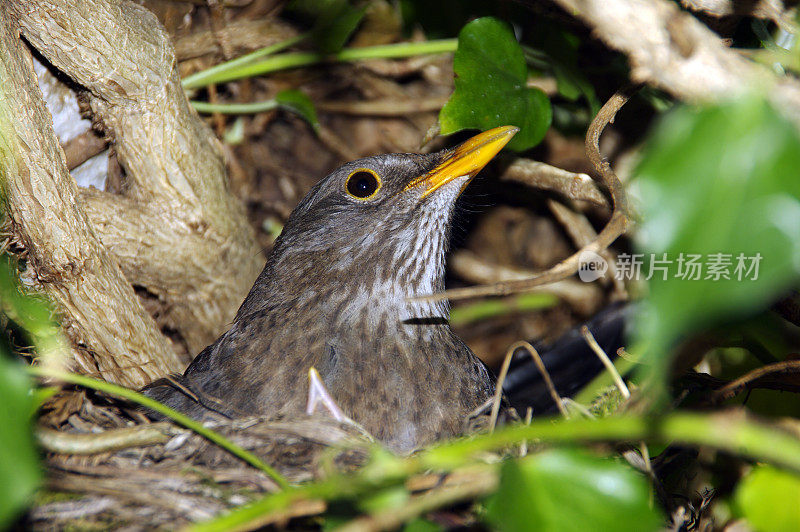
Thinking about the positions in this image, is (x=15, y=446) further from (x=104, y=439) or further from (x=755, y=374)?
(x=755, y=374)

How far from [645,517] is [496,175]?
81.9 inches

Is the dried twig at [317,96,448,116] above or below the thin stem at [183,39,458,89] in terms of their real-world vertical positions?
below

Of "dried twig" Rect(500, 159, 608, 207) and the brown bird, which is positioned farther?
"dried twig" Rect(500, 159, 608, 207)

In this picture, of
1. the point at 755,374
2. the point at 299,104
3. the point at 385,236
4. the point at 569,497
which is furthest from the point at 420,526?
the point at 299,104

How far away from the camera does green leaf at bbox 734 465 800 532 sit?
1.20m

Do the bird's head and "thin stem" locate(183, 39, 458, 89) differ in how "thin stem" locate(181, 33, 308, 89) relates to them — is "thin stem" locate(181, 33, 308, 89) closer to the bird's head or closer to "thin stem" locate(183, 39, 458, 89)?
"thin stem" locate(183, 39, 458, 89)

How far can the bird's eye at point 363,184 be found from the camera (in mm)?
2459

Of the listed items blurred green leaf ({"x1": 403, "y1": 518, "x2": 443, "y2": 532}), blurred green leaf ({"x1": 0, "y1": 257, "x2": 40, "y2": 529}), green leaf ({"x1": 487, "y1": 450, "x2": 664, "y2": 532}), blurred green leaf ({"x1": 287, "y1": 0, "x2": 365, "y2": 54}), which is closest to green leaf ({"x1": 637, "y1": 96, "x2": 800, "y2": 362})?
green leaf ({"x1": 487, "y1": 450, "x2": 664, "y2": 532})

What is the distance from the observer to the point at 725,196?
96 cm

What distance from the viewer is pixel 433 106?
356cm

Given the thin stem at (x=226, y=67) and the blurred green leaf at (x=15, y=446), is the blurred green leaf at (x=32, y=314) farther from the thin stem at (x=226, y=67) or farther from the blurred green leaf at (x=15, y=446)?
the thin stem at (x=226, y=67)

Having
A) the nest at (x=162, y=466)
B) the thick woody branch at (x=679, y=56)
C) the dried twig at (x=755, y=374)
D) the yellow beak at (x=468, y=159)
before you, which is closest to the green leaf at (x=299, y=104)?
the yellow beak at (x=468, y=159)

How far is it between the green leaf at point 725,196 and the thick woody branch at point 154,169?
1868 mm

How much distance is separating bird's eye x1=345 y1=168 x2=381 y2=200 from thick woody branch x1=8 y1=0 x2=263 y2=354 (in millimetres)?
579
